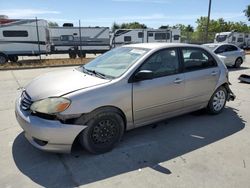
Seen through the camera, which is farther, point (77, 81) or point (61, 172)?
point (77, 81)

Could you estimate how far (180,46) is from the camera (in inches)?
177

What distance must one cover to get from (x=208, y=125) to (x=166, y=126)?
2.76 feet

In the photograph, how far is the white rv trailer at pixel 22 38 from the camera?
18.0 meters

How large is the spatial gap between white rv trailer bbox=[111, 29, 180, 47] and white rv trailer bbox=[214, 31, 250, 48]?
7.00 m

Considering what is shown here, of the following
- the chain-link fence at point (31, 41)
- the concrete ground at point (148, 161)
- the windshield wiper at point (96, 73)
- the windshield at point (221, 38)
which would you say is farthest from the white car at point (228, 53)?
the windshield at point (221, 38)

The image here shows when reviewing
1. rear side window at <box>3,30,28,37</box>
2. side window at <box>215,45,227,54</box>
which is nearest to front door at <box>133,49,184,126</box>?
side window at <box>215,45,227,54</box>

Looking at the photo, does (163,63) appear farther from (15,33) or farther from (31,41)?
(15,33)

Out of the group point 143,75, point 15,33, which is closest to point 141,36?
point 15,33

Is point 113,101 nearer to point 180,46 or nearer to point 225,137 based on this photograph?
point 180,46

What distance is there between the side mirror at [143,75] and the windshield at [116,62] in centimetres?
23

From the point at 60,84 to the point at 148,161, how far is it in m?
1.71

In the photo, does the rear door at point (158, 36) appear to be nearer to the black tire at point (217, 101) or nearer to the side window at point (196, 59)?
the black tire at point (217, 101)

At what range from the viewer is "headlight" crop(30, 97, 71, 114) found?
10.3 ft

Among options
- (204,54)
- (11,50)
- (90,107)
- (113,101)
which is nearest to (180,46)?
(204,54)
